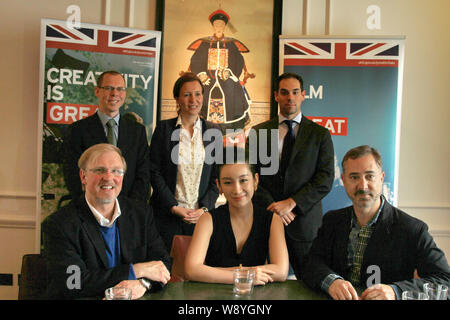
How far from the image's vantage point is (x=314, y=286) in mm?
1750

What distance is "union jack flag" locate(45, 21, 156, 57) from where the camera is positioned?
11.0 ft

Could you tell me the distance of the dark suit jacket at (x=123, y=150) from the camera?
9.74 feet

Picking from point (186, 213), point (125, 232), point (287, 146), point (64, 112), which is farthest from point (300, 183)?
point (64, 112)

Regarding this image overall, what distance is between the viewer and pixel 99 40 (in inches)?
134

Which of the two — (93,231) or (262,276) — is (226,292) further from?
(93,231)

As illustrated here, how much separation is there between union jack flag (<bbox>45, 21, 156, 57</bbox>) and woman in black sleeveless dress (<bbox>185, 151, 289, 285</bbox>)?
1.71 metres

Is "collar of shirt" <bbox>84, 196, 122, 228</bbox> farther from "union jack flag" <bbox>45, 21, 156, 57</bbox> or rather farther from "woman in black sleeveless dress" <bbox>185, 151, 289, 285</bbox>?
"union jack flag" <bbox>45, 21, 156, 57</bbox>

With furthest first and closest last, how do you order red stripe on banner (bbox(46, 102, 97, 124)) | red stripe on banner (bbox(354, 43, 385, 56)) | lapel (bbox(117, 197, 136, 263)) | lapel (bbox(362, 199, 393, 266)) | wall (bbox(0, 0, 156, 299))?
wall (bbox(0, 0, 156, 299)) < red stripe on banner (bbox(354, 43, 385, 56)) < red stripe on banner (bbox(46, 102, 97, 124)) < lapel (bbox(117, 197, 136, 263)) < lapel (bbox(362, 199, 393, 266))

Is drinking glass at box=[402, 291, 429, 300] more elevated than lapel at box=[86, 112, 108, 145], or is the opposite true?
lapel at box=[86, 112, 108, 145]

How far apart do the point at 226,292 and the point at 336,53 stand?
2532mm

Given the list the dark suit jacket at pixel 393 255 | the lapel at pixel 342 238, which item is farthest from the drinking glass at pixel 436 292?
the lapel at pixel 342 238

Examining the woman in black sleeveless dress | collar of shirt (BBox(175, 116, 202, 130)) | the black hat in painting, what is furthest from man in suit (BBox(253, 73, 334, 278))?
the black hat in painting

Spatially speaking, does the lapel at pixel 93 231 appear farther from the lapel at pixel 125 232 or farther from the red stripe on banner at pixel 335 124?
the red stripe on banner at pixel 335 124

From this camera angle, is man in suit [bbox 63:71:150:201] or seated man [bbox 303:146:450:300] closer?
seated man [bbox 303:146:450:300]
